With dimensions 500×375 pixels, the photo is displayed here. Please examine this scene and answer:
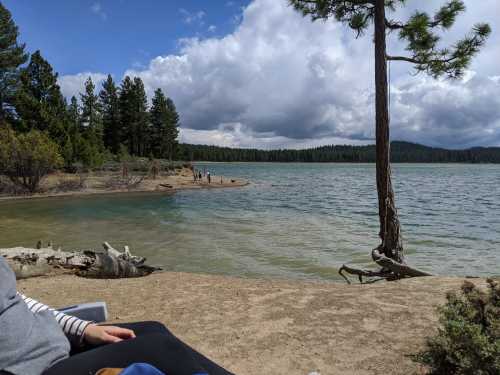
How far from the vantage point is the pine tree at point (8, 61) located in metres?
36.1

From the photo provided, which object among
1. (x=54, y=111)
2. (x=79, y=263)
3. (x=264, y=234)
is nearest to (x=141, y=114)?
(x=54, y=111)

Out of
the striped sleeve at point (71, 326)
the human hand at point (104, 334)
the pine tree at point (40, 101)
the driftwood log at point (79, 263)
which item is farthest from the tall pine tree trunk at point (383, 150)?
the pine tree at point (40, 101)

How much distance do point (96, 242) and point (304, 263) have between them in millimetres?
7401

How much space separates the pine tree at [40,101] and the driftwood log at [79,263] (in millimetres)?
34717

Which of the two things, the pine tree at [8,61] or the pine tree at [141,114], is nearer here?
the pine tree at [8,61]

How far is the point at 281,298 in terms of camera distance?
16.4 feet

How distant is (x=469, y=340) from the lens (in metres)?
2.42

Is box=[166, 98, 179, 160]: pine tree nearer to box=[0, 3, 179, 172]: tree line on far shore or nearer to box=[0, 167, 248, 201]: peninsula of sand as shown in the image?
box=[0, 3, 179, 172]: tree line on far shore

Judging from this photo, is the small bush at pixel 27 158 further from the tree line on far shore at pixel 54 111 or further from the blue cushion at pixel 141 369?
the blue cushion at pixel 141 369

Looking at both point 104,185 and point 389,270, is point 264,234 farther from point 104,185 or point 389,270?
point 104,185

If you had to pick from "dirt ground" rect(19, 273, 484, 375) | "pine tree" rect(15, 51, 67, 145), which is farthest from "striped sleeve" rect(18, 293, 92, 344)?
"pine tree" rect(15, 51, 67, 145)

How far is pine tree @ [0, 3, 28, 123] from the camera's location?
118 ft

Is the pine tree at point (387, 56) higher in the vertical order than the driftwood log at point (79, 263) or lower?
higher

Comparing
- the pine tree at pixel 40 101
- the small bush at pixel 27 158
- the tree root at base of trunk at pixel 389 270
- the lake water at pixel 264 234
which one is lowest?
the lake water at pixel 264 234
